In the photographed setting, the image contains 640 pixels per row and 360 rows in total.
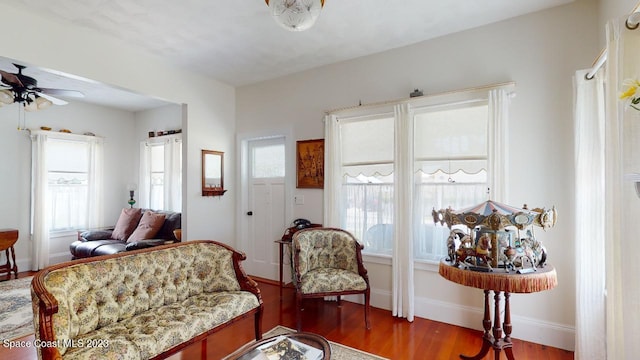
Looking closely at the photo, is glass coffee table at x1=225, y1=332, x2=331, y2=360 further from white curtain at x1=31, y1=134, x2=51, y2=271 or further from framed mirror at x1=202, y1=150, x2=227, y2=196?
white curtain at x1=31, y1=134, x2=51, y2=271

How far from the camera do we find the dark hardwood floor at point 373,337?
2.35 meters

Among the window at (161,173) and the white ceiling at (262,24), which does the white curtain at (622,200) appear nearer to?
the white ceiling at (262,24)

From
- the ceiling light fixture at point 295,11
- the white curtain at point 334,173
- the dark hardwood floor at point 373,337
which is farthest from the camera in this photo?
the white curtain at point 334,173

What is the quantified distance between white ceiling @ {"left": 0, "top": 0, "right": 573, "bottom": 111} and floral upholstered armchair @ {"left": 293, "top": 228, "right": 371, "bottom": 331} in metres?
1.98

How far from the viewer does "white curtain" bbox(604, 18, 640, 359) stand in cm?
130

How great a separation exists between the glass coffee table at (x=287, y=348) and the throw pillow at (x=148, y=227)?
11.3 ft

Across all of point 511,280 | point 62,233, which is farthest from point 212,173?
point 511,280

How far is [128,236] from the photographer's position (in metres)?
4.66

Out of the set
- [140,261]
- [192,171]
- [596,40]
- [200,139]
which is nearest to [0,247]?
[192,171]

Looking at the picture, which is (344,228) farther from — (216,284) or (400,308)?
(216,284)

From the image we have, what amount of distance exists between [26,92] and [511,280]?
16.0ft

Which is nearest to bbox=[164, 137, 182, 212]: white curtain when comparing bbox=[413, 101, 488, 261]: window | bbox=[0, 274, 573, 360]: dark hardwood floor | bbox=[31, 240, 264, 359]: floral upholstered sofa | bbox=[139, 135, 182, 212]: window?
bbox=[139, 135, 182, 212]: window

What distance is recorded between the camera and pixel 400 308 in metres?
3.01

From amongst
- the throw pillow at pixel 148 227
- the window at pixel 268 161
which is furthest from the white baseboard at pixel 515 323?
the throw pillow at pixel 148 227
